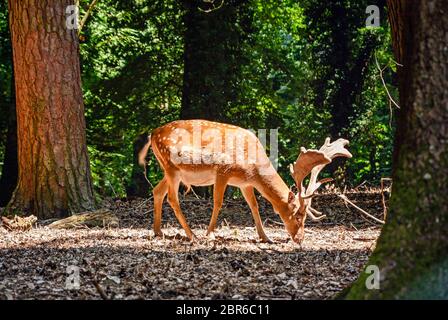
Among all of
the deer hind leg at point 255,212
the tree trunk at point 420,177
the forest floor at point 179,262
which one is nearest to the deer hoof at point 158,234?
the forest floor at point 179,262

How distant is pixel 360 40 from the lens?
2242 cm

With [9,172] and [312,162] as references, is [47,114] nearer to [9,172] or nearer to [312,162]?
[312,162]

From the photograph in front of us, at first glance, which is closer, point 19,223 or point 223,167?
point 223,167

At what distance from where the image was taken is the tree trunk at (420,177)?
473cm

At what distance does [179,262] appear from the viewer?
746 centimetres

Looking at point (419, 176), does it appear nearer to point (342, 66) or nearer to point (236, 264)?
point (236, 264)

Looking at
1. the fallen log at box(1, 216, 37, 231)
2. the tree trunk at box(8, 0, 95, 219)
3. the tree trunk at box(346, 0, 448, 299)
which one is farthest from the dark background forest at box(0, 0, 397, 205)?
the tree trunk at box(346, 0, 448, 299)

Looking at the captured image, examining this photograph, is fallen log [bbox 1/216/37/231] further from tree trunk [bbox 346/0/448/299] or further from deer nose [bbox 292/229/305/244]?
tree trunk [bbox 346/0/448/299]

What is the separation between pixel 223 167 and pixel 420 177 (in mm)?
4858

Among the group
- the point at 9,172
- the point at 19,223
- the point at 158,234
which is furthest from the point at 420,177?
the point at 9,172

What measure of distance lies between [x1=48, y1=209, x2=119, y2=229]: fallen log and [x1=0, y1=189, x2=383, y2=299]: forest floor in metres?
0.23

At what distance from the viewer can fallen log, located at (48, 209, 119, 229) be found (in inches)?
411

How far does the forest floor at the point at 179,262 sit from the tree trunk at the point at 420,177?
114 centimetres

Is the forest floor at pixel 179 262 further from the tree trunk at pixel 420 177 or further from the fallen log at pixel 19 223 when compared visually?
the tree trunk at pixel 420 177
